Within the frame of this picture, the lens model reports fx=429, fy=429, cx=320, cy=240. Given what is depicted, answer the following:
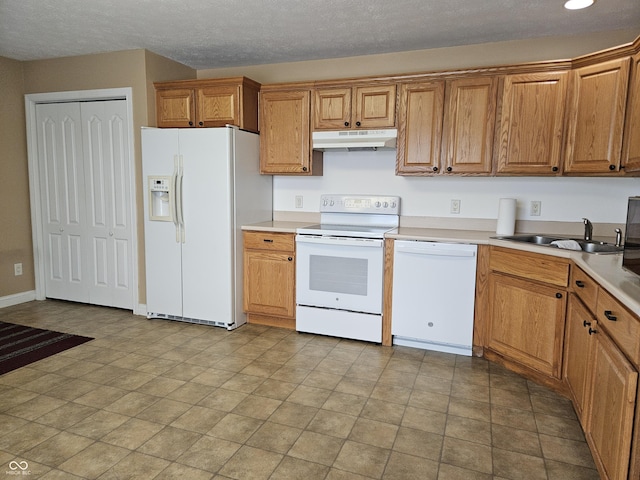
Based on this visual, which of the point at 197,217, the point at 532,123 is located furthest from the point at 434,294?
the point at 197,217

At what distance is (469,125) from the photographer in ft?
10.8

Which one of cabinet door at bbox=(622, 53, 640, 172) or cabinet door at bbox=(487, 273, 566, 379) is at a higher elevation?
cabinet door at bbox=(622, 53, 640, 172)

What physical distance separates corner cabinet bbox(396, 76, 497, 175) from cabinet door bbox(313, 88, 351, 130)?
457 millimetres

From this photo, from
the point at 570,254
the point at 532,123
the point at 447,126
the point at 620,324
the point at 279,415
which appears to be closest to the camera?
the point at 620,324

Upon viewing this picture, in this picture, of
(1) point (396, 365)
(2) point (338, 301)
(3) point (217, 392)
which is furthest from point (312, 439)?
(2) point (338, 301)

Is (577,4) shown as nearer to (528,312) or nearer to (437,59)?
(437,59)

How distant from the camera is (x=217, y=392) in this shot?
8.56 ft

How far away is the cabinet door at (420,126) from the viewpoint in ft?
11.1

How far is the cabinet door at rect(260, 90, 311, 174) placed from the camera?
12.4 ft

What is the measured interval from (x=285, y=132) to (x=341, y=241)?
116 cm

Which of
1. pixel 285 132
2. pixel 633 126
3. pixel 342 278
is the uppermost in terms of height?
pixel 285 132

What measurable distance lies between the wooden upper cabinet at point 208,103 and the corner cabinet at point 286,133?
14cm

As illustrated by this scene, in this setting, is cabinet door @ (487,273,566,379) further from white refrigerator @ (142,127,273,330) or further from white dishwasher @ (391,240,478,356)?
white refrigerator @ (142,127,273,330)

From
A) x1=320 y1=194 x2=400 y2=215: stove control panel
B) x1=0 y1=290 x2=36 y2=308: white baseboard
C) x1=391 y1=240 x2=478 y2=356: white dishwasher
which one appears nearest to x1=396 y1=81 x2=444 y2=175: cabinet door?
x1=320 y1=194 x2=400 y2=215: stove control panel
